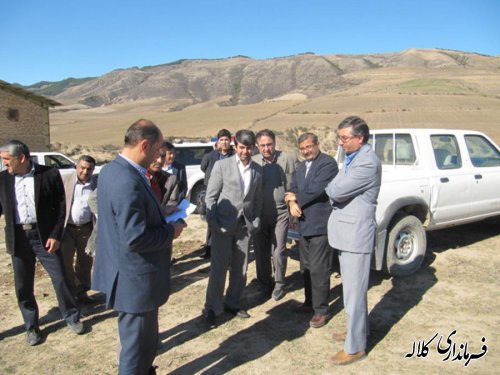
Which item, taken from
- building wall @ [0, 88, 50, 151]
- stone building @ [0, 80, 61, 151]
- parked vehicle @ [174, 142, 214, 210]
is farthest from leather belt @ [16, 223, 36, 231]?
building wall @ [0, 88, 50, 151]

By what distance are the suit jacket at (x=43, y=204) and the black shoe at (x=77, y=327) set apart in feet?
2.96

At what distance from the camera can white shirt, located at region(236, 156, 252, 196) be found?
4164 mm

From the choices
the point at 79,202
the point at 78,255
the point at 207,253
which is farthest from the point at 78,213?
the point at 207,253

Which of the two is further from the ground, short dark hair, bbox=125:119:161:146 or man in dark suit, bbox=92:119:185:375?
short dark hair, bbox=125:119:161:146

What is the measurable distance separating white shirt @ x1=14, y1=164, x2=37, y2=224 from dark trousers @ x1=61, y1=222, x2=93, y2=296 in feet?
2.80

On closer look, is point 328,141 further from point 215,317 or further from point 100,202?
point 100,202

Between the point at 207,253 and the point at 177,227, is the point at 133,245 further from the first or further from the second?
the point at 207,253

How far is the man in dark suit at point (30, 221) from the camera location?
3885mm

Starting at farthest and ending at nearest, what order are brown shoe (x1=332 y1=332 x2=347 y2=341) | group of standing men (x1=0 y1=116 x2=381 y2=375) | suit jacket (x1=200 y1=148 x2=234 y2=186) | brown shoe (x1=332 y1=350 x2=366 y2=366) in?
1. suit jacket (x1=200 y1=148 x2=234 y2=186)
2. brown shoe (x1=332 y1=332 x2=347 y2=341)
3. brown shoe (x1=332 y1=350 x2=366 y2=366)
4. group of standing men (x1=0 y1=116 x2=381 y2=375)

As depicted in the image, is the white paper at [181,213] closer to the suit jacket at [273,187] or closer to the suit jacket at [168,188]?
the suit jacket at [168,188]

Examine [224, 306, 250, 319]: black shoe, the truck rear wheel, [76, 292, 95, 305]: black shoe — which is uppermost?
the truck rear wheel

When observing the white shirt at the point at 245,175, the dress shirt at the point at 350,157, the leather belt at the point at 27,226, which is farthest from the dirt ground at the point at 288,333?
the dress shirt at the point at 350,157

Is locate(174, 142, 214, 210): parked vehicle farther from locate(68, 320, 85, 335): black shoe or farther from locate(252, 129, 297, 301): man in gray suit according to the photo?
locate(68, 320, 85, 335): black shoe

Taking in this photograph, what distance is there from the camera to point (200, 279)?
5656mm
